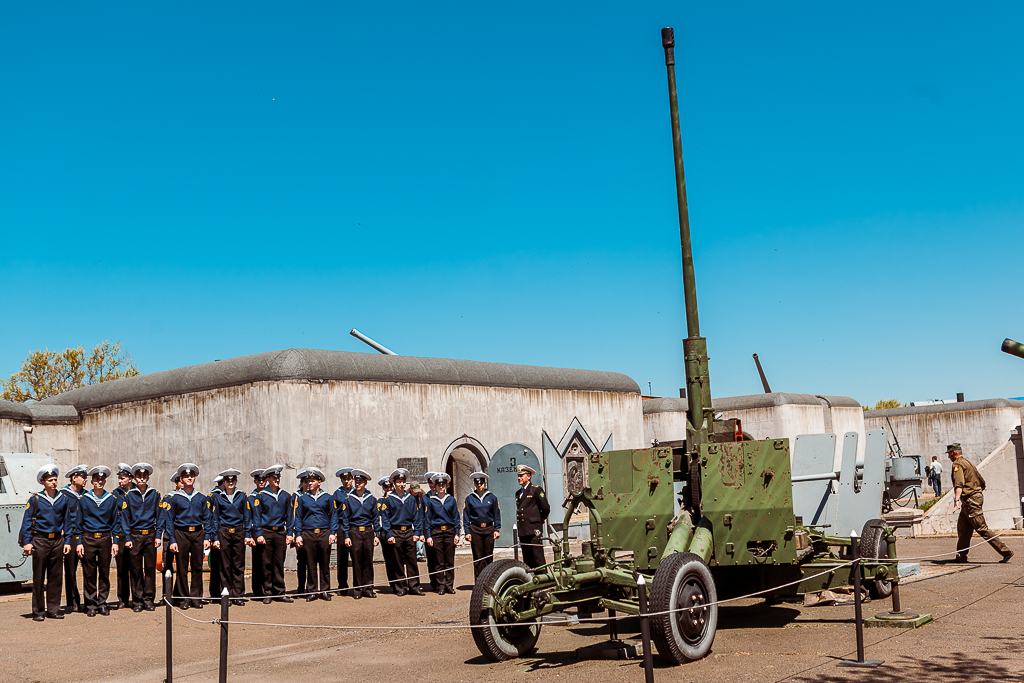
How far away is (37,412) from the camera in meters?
18.5

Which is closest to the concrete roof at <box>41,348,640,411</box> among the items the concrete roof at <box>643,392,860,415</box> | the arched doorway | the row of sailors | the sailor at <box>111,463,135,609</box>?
the arched doorway

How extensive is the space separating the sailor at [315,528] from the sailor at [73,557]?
2.50m

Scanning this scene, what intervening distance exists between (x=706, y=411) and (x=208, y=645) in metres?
5.13

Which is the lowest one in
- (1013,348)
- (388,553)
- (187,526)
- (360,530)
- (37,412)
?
(388,553)

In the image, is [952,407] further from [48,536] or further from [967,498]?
[48,536]

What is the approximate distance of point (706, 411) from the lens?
372 inches

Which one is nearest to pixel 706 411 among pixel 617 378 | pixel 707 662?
pixel 707 662

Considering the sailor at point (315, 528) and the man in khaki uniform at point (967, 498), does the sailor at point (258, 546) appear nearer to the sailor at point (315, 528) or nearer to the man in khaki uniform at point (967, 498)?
the sailor at point (315, 528)

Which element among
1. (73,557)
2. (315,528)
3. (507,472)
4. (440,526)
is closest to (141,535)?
(73,557)

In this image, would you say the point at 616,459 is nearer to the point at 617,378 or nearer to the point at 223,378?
the point at 223,378

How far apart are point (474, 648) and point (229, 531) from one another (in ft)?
15.5

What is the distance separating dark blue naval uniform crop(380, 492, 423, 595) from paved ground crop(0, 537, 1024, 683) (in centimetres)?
143

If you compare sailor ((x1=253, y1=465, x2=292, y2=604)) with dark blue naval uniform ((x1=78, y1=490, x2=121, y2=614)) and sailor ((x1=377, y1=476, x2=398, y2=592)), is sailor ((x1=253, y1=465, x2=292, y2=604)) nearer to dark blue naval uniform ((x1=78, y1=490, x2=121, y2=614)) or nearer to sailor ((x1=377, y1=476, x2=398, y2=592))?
sailor ((x1=377, y1=476, x2=398, y2=592))

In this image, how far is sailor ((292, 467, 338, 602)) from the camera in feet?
40.9
